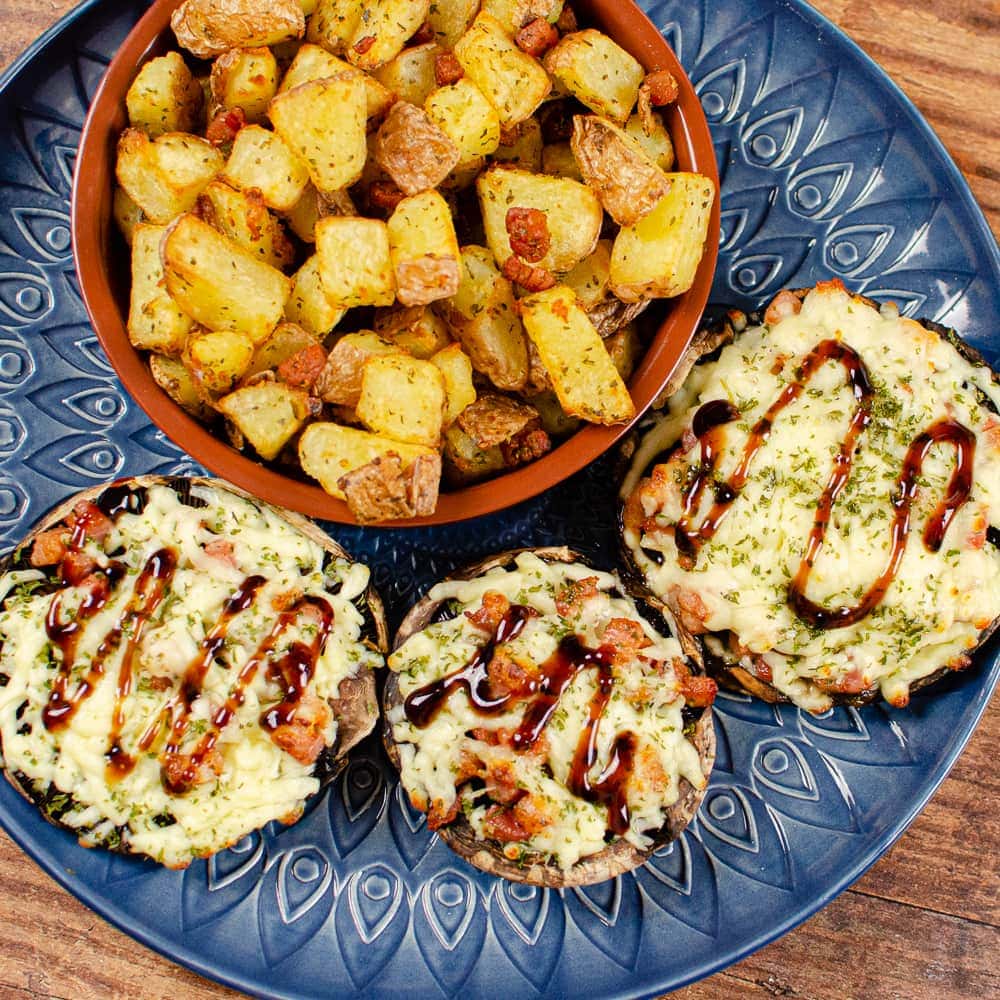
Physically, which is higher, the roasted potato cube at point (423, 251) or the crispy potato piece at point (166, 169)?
the roasted potato cube at point (423, 251)

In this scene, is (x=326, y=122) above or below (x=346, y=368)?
above

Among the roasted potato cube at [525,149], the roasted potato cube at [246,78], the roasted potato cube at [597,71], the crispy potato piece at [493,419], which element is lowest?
the crispy potato piece at [493,419]

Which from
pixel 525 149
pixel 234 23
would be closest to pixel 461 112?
pixel 525 149

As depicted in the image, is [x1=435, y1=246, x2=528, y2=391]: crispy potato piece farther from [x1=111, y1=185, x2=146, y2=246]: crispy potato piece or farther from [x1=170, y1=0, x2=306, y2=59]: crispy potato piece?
[x1=111, y1=185, x2=146, y2=246]: crispy potato piece

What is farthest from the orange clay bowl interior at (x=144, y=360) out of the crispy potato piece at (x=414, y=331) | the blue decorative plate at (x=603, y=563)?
the blue decorative plate at (x=603, y=563)

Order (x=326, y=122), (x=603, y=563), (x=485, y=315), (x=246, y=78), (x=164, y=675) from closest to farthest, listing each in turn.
Answer: (x=326, y=122), (x=246, y=78), (x=485, y=315), (x=164, y=675), (x=603, y=563)

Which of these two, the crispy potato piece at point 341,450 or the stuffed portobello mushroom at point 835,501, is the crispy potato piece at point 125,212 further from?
the stuffed portobello mushroom at point 835,501

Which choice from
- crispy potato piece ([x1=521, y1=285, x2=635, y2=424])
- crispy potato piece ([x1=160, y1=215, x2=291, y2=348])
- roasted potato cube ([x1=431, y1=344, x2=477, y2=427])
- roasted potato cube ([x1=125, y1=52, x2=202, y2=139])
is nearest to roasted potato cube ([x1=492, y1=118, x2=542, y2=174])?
crispy potato piece ([x1=521, y1=285, x2=635, y2=424])

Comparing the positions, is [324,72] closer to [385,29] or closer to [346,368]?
[385,29]
